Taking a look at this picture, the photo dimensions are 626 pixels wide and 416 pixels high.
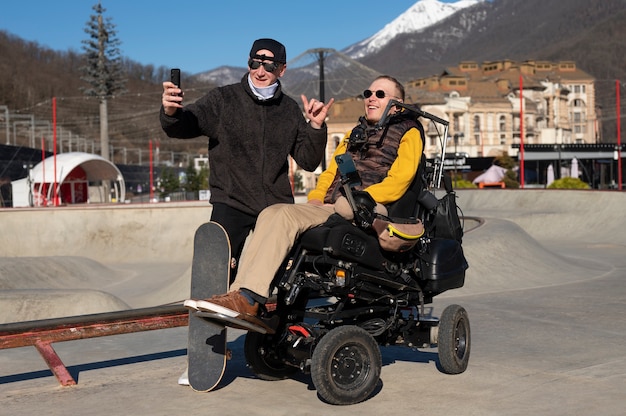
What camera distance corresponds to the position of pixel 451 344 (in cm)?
591

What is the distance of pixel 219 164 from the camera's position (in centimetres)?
582

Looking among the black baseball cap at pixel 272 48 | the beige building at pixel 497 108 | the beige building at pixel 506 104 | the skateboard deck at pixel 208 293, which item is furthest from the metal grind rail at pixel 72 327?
the beige building at pixel 506 104

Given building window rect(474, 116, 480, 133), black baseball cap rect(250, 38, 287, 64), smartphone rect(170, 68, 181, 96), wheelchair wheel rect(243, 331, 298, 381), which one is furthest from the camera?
building window rect(474, 116, 480, 133)

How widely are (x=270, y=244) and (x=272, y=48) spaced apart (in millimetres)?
1453

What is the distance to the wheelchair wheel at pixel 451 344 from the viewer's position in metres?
5.90

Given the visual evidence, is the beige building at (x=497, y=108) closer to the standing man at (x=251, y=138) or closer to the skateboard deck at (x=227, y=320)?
the standing man at (x=251, y=138)

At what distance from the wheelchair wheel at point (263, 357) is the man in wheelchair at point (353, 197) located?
75 centimetres

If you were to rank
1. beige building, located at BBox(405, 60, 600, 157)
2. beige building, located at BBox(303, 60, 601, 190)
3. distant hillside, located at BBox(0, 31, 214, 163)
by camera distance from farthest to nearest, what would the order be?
distant hillside, located at BBox(0, 31, 214, 163) → beige building, located at BBox(405, 60, 600, 157) → beige building, located at BBox(303, 60, 601, 190)

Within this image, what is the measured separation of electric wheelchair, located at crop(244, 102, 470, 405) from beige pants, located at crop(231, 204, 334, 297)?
0.38 feet

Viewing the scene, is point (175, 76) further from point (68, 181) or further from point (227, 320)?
point (68, 181)

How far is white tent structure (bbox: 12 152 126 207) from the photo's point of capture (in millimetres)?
55875

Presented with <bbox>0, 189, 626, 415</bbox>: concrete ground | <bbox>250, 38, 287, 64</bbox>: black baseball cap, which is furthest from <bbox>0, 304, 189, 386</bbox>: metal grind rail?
<bbox>250, 38, 287, 64</bbox>: black baseball cap

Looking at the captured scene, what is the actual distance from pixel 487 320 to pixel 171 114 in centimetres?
Answer: 458

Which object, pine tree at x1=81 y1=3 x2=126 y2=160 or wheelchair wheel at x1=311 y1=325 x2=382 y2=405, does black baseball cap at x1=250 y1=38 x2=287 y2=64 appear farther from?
pine tree at x1=81 y1=3 x2=126 y2=160
